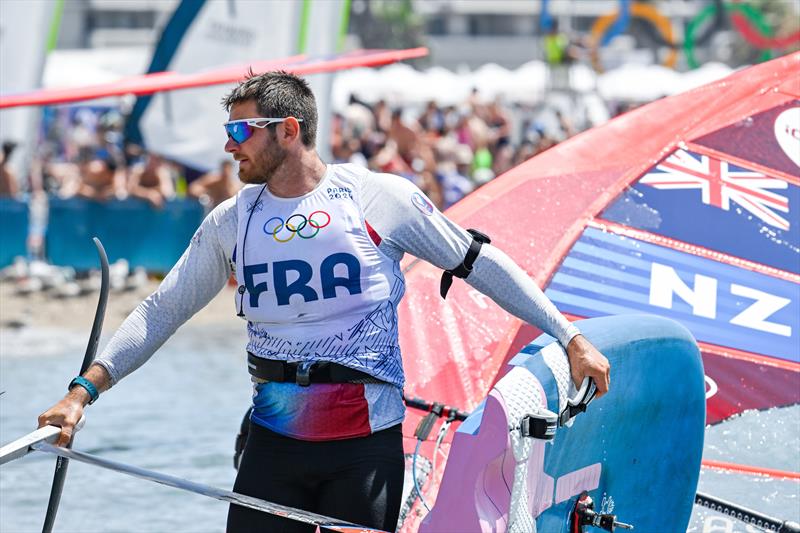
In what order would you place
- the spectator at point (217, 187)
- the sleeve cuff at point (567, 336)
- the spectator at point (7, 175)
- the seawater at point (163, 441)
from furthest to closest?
the spectator at point (217, 187)
the spectator at point (7, 175)
the seawater at point (163, 441)
the sleeve cuff at point (567, 336)

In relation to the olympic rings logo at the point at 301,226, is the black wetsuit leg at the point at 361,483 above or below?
below

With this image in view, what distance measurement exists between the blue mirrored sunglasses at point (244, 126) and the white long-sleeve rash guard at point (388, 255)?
0.25 metres

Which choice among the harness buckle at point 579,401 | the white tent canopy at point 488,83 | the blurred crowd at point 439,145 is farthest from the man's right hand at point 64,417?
the white tent canopy at point 488,83

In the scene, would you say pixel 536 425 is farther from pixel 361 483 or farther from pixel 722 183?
pixel 722 183

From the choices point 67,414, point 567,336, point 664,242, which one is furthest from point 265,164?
point 664,242

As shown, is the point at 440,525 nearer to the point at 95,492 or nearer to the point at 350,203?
the point at 350,203

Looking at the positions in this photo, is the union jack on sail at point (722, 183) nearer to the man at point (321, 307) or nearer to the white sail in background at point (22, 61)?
the man at point (321, 307)

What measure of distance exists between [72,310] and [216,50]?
10.5 ft

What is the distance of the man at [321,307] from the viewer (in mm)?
4070

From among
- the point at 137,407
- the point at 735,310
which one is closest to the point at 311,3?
the point at 137,407

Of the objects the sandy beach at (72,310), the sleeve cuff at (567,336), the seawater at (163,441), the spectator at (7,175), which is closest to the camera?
the sleeve cuff at (567,336)

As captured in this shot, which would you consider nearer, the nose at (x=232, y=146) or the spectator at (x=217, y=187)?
the nose at (x=232, y=146)

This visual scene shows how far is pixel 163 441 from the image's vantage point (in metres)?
8.86

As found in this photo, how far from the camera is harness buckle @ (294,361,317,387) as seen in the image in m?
4.05
